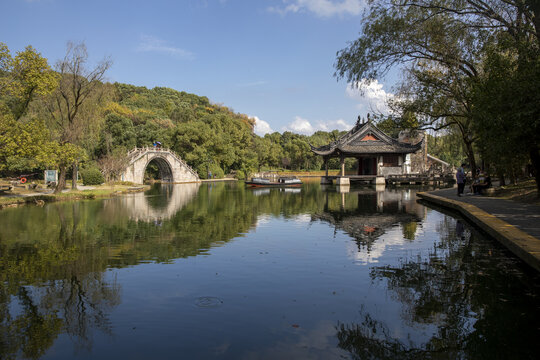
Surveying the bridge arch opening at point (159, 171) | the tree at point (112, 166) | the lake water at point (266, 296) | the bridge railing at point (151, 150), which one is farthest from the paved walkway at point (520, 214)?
the bridge arch opening at point (159, 171)

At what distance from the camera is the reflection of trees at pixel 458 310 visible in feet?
13.6

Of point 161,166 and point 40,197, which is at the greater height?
point 161,166

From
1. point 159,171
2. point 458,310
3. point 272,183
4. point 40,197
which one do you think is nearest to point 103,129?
point 159,171

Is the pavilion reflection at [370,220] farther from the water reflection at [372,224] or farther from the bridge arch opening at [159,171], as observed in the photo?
the bridge arch opening at [159,171]

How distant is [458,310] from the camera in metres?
5.20

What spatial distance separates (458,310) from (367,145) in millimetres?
35999

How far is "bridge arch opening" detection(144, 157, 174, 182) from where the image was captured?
5163 cm

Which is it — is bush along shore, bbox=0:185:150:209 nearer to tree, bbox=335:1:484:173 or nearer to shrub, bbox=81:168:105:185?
shrub, bbox=81:168:105:185

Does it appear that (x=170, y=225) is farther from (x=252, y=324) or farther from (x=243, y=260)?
(x=252, y=324)

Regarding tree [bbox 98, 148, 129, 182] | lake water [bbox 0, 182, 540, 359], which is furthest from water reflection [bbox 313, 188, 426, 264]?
tree [bbox 98, 148, 129, 182]

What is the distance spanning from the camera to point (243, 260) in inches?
324

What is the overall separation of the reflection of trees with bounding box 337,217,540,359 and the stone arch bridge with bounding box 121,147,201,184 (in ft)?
134

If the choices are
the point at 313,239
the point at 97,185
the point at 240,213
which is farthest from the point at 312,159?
the point at 313,239

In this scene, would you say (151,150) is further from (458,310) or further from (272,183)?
(458,310)
